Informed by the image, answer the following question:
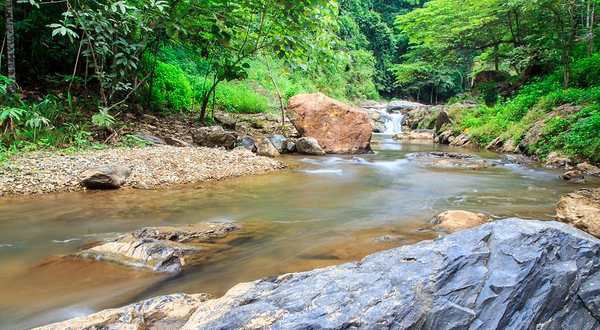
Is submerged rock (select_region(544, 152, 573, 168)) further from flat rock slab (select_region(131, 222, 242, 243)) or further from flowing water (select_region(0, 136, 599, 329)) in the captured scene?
flat rock slab (select_region(131, 222, 242, 243))

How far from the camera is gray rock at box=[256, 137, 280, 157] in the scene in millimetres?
8219

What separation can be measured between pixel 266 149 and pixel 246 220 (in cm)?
470

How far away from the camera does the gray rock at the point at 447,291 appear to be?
131cm

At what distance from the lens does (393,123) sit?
21.1 metres

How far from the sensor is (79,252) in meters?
2.57

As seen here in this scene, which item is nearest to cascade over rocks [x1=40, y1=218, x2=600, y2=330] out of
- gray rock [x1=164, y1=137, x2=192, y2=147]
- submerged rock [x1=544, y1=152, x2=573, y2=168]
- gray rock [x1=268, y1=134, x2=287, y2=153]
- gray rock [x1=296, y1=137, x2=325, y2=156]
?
gray rock [x1=164, y1=137, x2=192, y2=147]

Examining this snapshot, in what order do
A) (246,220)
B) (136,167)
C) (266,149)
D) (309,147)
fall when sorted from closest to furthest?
1. (246,220)
2. (136,167)
3. (266,149)
4. (309,147)

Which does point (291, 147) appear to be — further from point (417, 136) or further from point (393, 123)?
point (393, 123)

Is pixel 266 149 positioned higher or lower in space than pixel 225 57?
lower

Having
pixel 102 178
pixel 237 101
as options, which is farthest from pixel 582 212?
pixel 237 101

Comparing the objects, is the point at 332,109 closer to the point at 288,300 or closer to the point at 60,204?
the point at 60,204

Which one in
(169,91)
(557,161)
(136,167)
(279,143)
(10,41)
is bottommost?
(557,161)

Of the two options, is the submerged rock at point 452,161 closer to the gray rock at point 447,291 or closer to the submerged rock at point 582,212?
the submerged rock at point 582,212

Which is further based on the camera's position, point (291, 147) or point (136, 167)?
point (291, 147)
